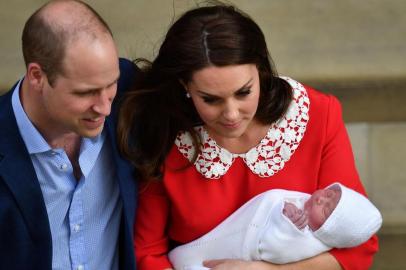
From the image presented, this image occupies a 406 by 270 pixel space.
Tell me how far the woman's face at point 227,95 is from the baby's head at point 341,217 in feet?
0.97

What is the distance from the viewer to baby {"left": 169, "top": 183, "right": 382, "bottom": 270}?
246 centimetres

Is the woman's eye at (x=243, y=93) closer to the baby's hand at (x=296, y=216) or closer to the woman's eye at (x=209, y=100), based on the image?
the woman's eye at (x=209, y=100)

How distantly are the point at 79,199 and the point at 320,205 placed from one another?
658 mm

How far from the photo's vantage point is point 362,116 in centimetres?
366

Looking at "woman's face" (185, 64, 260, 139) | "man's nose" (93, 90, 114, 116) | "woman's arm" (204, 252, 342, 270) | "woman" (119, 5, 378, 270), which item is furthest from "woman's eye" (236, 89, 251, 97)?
"woman's arm" (204, 252, 342, 270)

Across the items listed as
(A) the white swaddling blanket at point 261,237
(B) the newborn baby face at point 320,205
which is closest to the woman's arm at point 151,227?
(A) the white swaddling blanket at point 261,237

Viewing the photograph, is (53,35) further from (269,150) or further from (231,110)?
(269,150)

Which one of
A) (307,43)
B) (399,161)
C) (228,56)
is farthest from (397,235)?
(228,56)

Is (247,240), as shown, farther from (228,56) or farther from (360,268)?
(228,56)

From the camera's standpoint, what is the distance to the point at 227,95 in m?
2.36

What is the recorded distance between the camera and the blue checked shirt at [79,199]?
7.89 feet

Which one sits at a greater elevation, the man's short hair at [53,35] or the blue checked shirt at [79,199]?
the man's short hair at [53,35]

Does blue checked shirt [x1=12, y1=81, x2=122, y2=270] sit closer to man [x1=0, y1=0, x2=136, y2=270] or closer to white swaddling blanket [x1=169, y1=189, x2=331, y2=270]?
man [x1=0, y1=0, x2=136, y2=270]

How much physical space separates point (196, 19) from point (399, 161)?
1.51m
